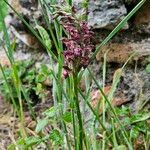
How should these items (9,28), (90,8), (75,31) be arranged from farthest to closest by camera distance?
(9,28) → (90,8) → (75,31)

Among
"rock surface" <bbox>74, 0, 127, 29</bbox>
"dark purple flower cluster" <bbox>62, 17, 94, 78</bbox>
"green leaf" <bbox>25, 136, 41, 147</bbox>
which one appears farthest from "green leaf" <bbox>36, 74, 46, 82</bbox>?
"dark purple flower cluster" <bbox>62, 17, 94, 78</bbox>

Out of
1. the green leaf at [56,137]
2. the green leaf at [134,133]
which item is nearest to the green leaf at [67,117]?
the green leaf at [56,137]

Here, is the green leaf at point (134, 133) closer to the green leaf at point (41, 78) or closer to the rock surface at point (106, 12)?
the rock surface at point (106, 12)

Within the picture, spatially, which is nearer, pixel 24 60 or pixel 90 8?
pixel 90 8

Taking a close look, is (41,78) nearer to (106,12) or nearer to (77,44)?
(106,12)

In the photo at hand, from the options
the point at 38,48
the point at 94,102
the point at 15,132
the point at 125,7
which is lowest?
the point at 15,132

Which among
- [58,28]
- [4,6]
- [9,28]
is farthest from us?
[9,28]

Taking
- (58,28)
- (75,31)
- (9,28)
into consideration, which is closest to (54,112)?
(58,28)

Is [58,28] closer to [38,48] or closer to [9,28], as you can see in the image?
[38,48]
